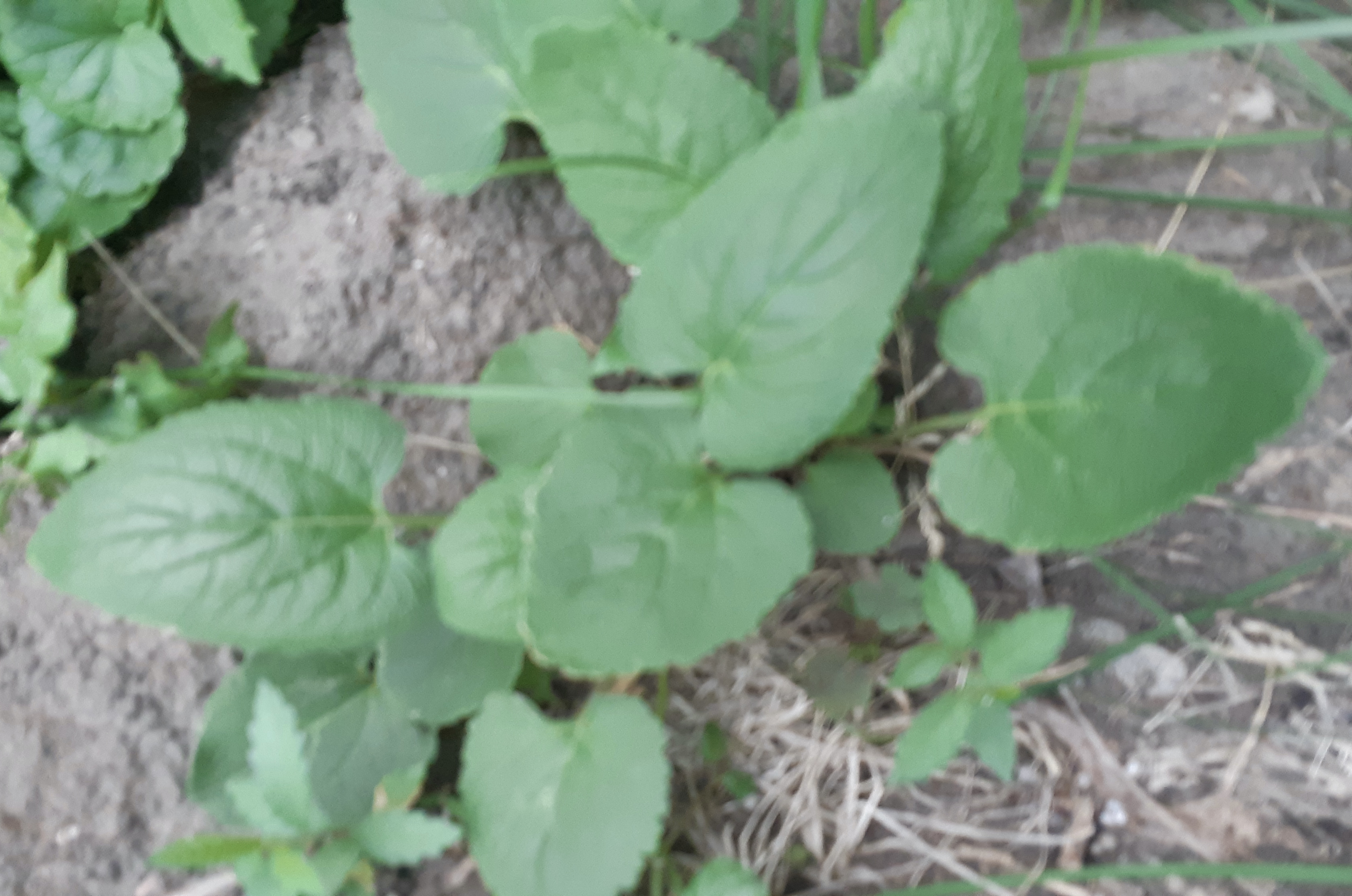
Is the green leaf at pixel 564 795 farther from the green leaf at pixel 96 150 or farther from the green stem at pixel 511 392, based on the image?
the green leaf at pixel 96 150

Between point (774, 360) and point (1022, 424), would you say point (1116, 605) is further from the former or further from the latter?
point (774, 360)

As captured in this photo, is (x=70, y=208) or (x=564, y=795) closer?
(x=564, y=795)

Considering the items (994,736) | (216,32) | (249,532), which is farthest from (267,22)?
(994,736)

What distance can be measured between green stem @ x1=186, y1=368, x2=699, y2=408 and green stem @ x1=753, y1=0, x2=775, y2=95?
39cm

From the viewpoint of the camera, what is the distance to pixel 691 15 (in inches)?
33.9

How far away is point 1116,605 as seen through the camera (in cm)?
95

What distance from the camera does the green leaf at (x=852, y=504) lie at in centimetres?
85

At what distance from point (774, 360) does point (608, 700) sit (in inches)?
14.3

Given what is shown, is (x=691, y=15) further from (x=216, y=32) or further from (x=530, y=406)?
(x=216, y=32)

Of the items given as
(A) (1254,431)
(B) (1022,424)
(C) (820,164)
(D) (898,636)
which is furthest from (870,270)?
(D) (898,636)

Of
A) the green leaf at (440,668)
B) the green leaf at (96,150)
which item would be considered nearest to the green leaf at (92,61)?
the green leaf at (96,150)

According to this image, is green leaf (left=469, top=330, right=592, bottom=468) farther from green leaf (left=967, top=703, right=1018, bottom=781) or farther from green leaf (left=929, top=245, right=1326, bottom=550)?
green leaf (left=967, top=703, right=1018, bottom=781)

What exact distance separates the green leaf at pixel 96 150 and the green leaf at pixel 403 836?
0.81 meters

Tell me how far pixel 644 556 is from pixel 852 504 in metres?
0.24
